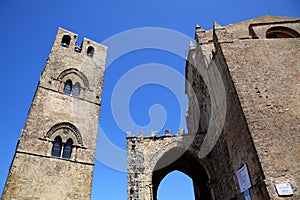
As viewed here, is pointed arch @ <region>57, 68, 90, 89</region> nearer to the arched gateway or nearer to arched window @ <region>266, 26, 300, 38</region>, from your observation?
the arched gateway

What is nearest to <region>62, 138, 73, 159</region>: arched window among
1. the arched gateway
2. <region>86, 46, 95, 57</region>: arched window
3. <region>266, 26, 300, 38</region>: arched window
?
the arched gateway

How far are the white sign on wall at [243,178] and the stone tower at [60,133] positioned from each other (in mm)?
7706

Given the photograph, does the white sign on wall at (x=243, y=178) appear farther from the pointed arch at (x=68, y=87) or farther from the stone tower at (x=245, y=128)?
the pointed arch at (x=68, y=87)

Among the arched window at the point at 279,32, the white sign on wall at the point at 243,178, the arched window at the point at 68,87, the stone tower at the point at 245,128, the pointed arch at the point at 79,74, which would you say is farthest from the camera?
the pointed arch at the point at 79,74

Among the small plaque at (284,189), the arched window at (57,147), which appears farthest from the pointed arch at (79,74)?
the small plaque at (284,189)

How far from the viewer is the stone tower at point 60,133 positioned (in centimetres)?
974

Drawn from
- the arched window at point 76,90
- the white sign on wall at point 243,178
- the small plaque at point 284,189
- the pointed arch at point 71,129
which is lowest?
the small plaque at point 284,189

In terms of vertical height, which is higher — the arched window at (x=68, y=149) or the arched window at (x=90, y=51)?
the arched window at (x=90, y=51)

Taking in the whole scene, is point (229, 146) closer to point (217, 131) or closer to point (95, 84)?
point (217, 131)

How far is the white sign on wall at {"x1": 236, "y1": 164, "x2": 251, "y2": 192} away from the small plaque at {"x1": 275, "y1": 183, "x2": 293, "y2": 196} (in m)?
1.18

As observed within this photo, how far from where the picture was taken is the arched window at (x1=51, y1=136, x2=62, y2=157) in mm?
11075

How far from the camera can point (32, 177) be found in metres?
9.70

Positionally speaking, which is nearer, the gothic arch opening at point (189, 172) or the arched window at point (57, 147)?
the arched window at point (57, 147)

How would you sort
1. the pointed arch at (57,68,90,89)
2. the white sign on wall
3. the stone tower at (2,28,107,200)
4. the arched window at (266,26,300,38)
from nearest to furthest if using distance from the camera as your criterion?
the white sign on wall
the stone tower at (2,28,107,200)
the arched window at (266,26,300,38)
the pointed arch at (57,68,90,89)
